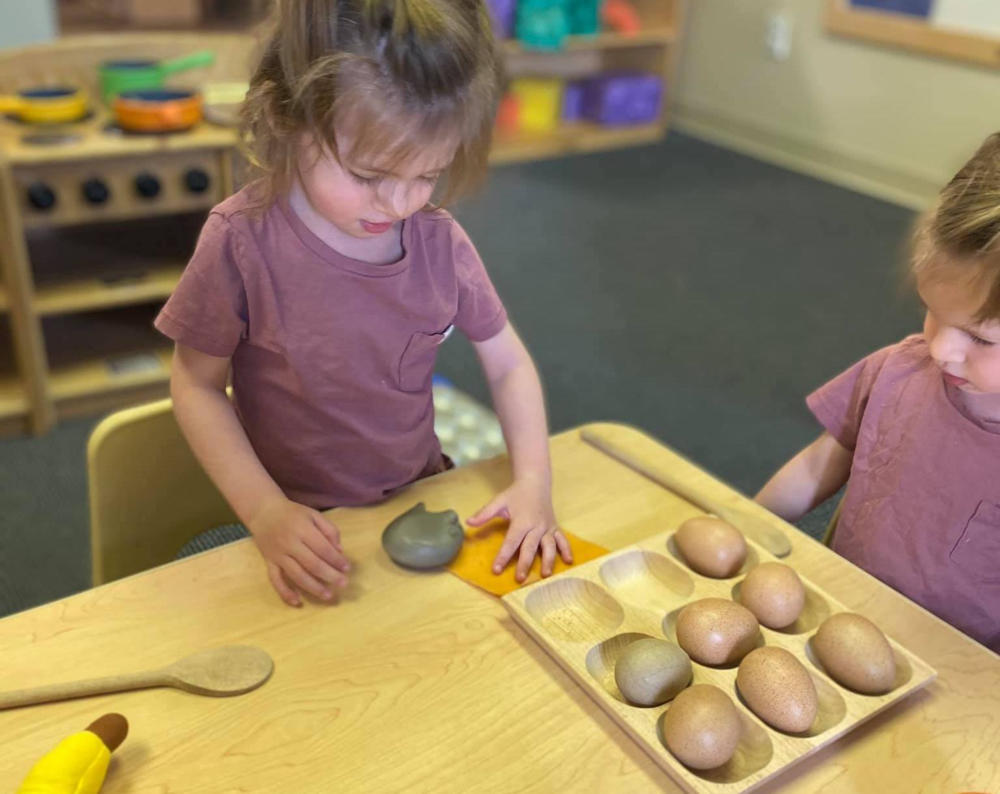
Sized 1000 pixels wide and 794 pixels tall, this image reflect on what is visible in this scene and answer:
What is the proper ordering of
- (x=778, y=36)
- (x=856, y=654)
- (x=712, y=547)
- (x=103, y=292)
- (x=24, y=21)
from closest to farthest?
(x=856, y=654)
(x=712, y=547)
(x=103, y=292)
(x=24, y=21)
(x=778, y=36)

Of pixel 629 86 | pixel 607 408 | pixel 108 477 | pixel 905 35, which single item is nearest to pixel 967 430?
pixel 108 477

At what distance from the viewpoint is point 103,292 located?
Result: 193 centimetres

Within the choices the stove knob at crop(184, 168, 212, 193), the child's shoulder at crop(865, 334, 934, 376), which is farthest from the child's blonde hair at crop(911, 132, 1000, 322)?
the stove knob at crop(184, 168, 212, 193)

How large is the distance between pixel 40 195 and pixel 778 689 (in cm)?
155

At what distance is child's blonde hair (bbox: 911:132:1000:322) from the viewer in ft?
2.20

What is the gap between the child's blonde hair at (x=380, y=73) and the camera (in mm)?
681

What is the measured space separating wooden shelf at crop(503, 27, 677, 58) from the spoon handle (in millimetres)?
3185

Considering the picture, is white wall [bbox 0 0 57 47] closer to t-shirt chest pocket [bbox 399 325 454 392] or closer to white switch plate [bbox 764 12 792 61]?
t-shirt chest pocket [bbox 399 325 454 392]

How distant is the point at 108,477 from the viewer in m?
0.95

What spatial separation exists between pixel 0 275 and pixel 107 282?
0.22 metres

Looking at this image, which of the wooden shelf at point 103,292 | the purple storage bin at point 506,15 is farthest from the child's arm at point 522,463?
the purple storage bin at point 506,15

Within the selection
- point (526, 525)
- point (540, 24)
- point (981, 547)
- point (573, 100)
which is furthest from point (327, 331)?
point (573, 100)

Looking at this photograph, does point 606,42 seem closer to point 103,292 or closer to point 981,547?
point 103,292

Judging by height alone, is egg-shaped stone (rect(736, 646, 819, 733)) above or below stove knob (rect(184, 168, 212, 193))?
above
